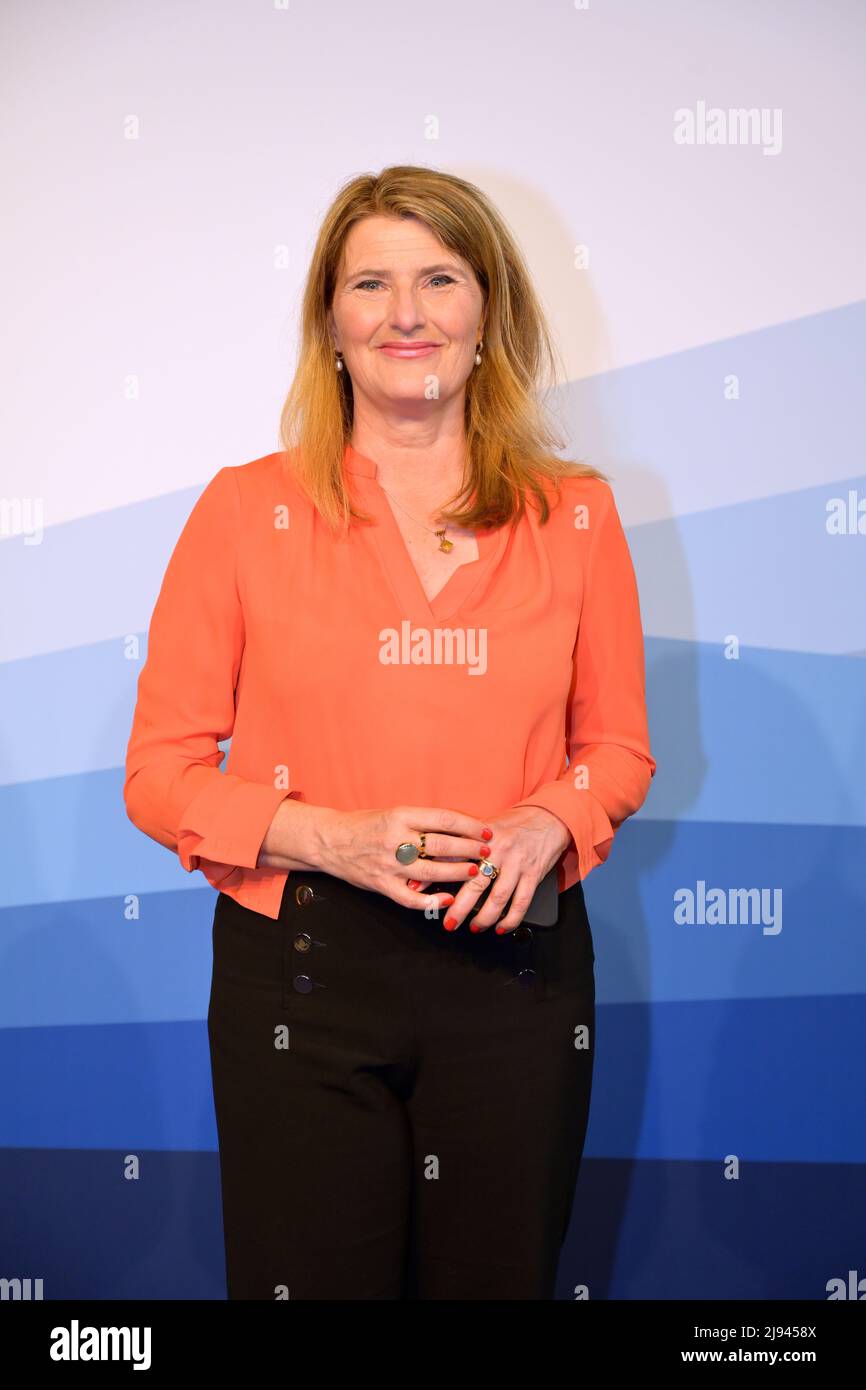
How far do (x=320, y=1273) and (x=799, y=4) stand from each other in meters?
2.45

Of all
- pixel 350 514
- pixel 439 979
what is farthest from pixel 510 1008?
pixel 350 514

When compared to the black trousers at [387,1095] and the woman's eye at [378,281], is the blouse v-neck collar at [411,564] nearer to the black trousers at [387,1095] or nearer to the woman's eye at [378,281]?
the woman's eye at [378,281]

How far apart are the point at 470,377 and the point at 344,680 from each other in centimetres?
54

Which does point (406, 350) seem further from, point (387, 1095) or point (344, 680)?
point (387, 1095)

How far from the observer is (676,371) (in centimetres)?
263

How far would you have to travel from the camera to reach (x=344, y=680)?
1.72 metres

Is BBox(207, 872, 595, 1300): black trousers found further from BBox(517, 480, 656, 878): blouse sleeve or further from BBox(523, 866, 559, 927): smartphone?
BBox(517, 480, 656, 878): blouse sleeve

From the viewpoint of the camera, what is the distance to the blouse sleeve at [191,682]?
1.74m

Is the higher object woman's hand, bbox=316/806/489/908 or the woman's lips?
the woman's lips

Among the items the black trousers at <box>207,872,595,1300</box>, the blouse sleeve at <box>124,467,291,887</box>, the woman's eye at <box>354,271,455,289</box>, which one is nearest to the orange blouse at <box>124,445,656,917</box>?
the blouse sleeve at <box>124,467,291,887</box>

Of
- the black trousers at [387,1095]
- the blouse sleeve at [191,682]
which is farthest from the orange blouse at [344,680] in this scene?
the black trousers at [387,1095]

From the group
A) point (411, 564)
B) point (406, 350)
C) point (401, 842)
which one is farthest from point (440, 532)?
point (401, 842)

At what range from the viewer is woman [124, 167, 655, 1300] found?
1693 millimetres

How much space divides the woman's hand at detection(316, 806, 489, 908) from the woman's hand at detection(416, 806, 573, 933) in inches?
0.6
